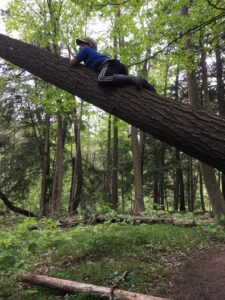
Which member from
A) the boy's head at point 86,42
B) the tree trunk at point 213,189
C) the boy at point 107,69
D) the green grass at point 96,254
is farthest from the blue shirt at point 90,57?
the tree trunk at point 213,189

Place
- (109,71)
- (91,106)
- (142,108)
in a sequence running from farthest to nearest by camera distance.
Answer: (91,106), (109,71), (142,108)

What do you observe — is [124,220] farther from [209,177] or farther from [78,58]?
[78,58]

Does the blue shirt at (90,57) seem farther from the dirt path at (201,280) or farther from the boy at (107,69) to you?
the dirt path at (201,280)

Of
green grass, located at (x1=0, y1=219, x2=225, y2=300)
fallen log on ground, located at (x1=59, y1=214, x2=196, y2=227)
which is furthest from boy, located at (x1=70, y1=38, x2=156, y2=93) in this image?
fallen log on ground, located at (x1=59, y1=214, x2=196, y2=227)

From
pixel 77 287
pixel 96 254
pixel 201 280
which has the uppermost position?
pixel 96 254

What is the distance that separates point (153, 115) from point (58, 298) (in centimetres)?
331

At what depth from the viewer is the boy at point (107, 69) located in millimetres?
3955

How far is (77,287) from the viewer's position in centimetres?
479

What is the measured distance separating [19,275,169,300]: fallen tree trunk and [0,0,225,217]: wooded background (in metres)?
3.94

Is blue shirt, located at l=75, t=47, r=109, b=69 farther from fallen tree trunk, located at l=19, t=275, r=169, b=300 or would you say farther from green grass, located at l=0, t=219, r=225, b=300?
fallen tree trunk, located at l=19, t=275, r=169, b=300

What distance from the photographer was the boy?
3955 millimetres

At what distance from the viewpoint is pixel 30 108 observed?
778 inches

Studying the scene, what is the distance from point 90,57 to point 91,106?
16.2 meters

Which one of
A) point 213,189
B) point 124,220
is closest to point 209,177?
point 213,189
